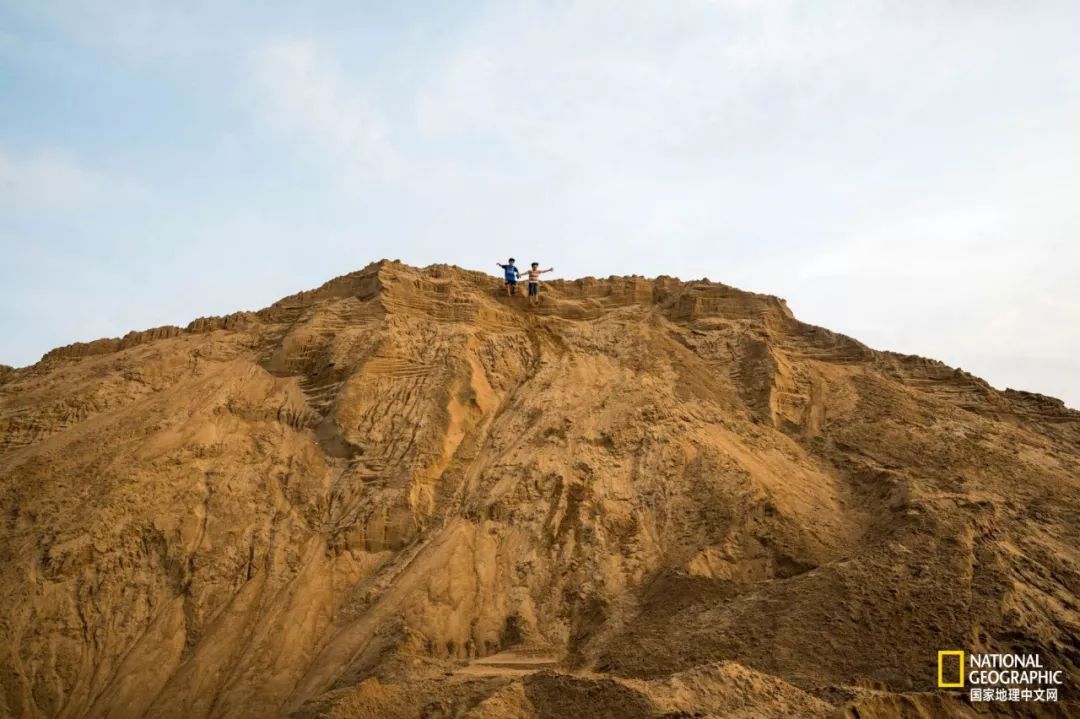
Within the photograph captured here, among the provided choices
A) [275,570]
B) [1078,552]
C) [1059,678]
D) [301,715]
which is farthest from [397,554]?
[1078,552]

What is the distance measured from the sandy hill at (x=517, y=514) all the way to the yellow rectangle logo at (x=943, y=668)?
0.53 feet

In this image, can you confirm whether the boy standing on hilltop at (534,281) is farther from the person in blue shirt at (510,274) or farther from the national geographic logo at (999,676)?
the national geographic logo at (999,676)

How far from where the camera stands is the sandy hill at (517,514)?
14000mm

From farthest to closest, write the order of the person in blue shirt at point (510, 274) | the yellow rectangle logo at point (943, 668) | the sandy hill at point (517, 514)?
the person in blue shirt at point (510, 274)
the sandy hill at point (517, 514)
the yellow rectangle logo at point (943, 668)

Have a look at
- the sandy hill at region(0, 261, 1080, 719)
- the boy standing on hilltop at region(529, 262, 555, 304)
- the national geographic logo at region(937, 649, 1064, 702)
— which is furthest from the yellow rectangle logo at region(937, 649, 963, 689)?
the boy standing on hilltop at region(529, 262, 555, 304)

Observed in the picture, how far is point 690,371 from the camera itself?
21.9 meters

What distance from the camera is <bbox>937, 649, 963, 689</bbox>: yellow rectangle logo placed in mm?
12906

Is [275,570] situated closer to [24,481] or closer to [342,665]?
[342,665]

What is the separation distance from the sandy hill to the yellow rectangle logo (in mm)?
162

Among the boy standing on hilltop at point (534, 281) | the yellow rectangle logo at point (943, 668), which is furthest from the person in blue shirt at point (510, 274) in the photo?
the yellow rectangle logo at point (943, 668)

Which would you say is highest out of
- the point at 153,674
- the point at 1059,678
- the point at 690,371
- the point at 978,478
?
the point at 690,371

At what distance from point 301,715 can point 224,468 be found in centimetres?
746

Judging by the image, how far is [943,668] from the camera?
43.2ft

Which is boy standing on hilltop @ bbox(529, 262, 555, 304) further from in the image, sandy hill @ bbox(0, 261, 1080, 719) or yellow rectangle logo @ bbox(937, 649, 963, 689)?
yellow rectangle logo @ bbox(937, 649, 963, 689)
